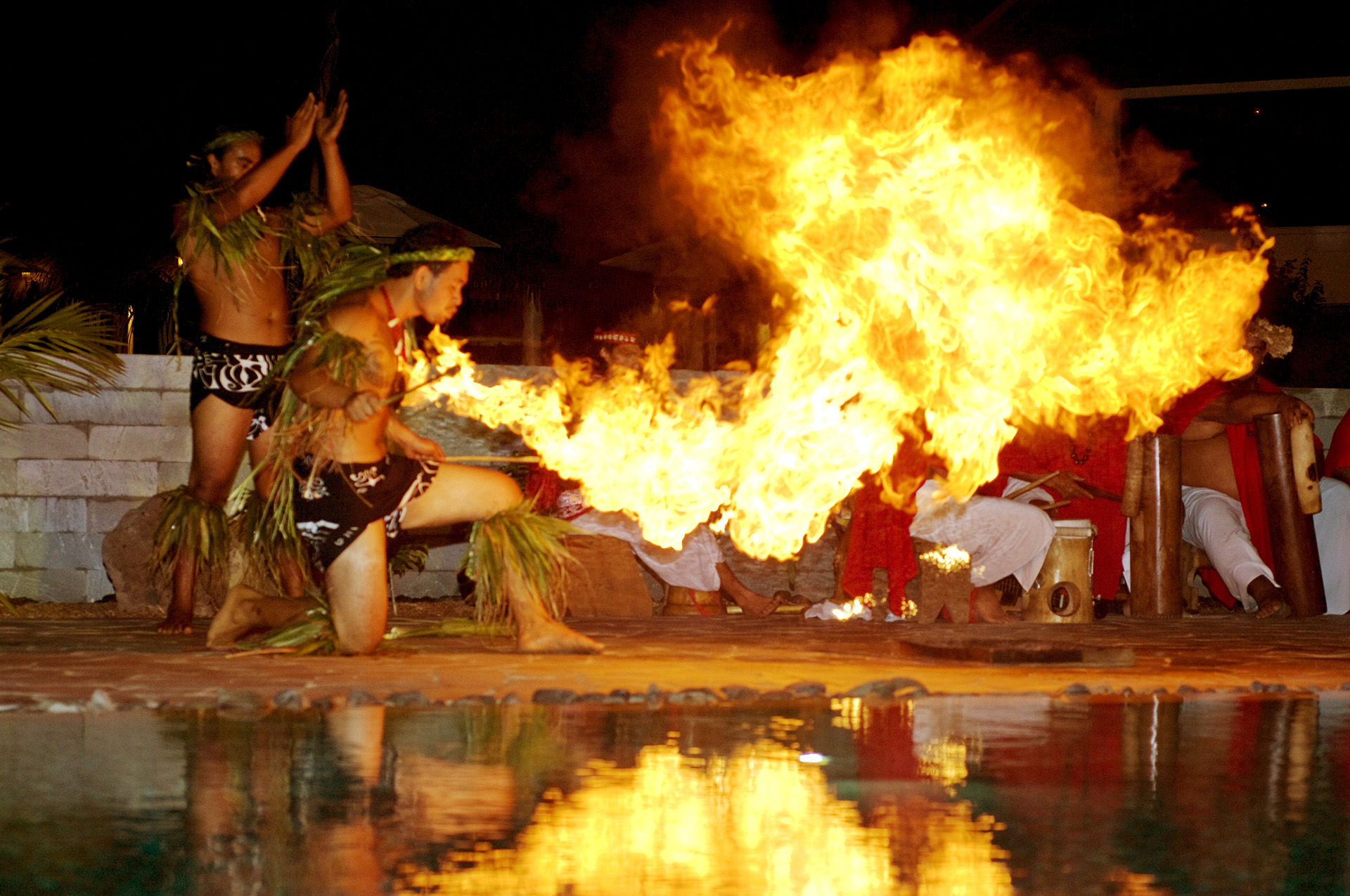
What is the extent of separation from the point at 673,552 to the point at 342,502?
348 centimetres

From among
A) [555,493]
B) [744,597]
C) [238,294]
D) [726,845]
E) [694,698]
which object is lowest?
[726,845]

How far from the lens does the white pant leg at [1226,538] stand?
32.6 feet

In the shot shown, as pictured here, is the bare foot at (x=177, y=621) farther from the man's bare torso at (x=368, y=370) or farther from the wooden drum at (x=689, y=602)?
the wooden drum at (x=689, y=602)

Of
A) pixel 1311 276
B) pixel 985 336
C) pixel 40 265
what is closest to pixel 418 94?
pixel 40 265

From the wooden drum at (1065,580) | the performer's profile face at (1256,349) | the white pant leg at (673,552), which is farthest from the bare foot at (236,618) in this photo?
the performer's profile face at (1256,349)

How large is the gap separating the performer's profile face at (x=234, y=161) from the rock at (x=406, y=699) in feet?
10.5

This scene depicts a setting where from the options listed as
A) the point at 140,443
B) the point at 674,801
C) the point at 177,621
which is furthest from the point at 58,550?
the point at 674,801

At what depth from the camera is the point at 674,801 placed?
368 cm

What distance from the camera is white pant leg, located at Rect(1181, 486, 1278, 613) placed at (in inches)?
391

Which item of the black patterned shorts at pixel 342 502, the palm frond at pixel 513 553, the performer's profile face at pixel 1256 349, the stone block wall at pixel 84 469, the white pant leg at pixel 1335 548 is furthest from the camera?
the white pant leg at pixel 1335 548

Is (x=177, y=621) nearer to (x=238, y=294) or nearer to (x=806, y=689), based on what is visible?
(x=238, y=294)

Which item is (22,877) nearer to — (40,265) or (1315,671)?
(1315,671)

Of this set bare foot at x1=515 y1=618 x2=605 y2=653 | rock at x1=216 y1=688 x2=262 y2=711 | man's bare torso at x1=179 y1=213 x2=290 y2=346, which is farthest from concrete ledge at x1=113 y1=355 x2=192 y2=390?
rock at x1=216 y1=688 x2=262 y2=711

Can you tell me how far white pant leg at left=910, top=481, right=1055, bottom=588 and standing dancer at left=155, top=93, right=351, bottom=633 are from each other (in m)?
3.53
